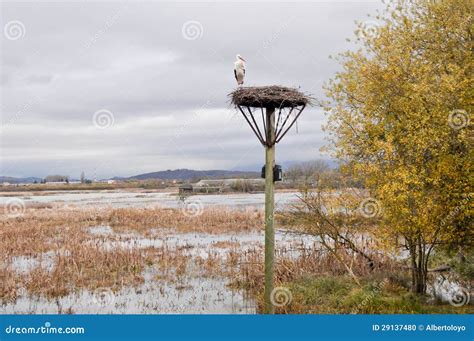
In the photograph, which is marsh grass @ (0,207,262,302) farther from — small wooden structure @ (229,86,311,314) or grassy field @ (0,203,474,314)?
small wooden structure @ (229,86,311,314)

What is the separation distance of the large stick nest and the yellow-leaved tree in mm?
2965

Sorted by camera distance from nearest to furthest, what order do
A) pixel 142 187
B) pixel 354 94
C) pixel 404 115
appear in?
pixel 404 115, pixel 354 94, pixel 142 187

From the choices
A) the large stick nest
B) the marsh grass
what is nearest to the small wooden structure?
the large stick nest

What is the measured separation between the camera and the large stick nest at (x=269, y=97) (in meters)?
9.49

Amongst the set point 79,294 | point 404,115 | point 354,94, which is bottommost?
point 79,294

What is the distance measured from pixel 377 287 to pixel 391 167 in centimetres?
359

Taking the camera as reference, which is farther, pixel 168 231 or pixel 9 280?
pixel 168 231

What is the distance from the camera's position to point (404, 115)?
1216cm

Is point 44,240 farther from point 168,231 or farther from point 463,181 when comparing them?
point 463,181

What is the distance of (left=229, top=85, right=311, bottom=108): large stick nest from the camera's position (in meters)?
9.49

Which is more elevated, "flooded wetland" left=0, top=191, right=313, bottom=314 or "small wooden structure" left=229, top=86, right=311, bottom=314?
"small wooden structure" left=229, top=86, right=311, bottom=314

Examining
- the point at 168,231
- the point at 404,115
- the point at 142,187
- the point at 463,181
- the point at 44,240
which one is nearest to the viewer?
the point at 463,181

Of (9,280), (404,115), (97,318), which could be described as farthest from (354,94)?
(9,280)

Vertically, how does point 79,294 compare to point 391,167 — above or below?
below
